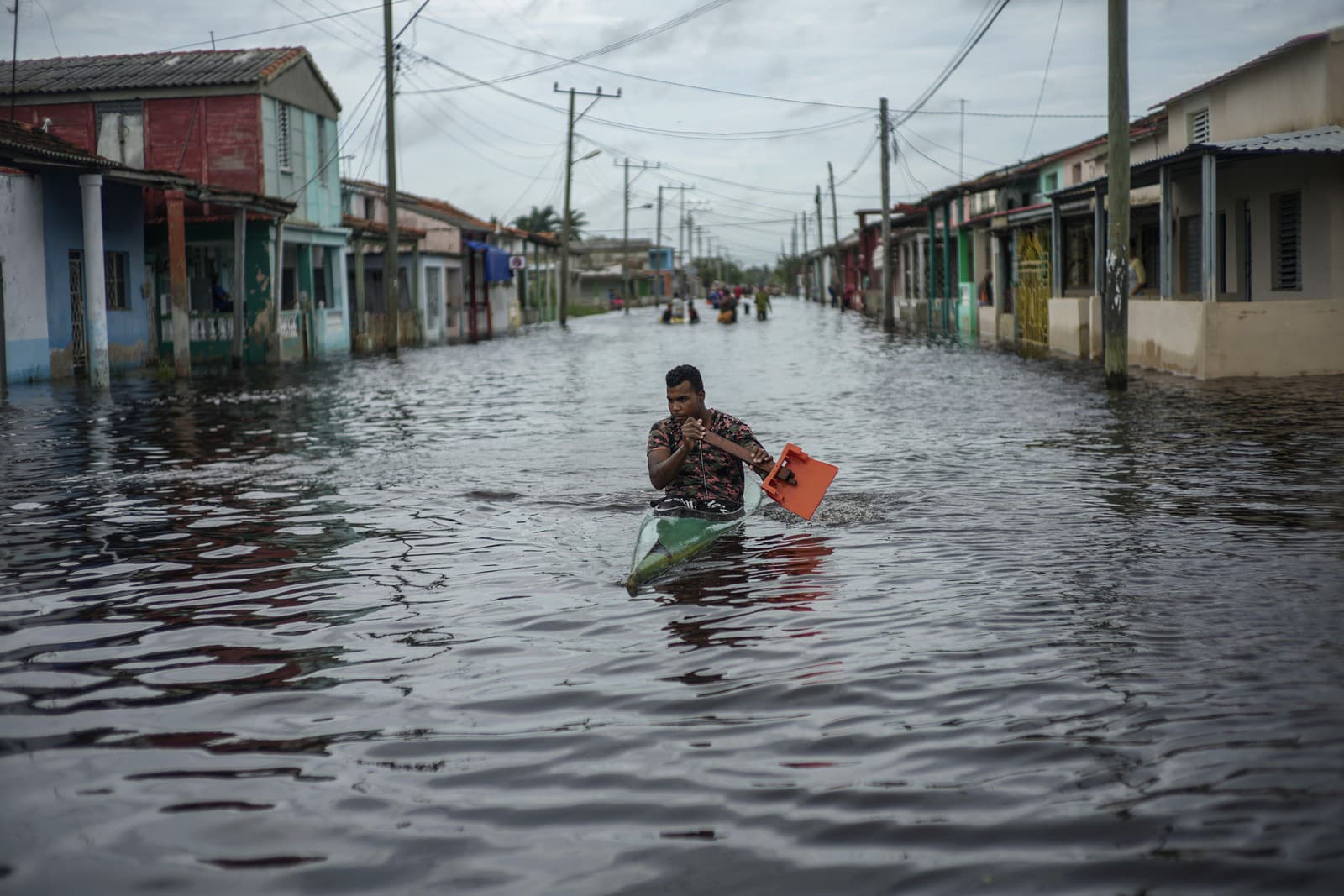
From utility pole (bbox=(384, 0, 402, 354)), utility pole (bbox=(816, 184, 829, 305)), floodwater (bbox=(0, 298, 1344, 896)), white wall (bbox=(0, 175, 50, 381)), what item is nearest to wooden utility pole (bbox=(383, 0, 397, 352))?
utility pole (bbox=(384, 0, 402, 354))

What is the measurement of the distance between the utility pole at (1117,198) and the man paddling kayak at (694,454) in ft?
40.1

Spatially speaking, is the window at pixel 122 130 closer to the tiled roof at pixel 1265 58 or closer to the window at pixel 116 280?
the window at pixel 116 280

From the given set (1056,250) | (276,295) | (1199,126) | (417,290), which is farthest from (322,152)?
(1199,126)

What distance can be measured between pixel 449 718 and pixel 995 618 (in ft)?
9.28

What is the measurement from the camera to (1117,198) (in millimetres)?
20344

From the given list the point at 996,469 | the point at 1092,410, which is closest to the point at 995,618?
the point at 996,469

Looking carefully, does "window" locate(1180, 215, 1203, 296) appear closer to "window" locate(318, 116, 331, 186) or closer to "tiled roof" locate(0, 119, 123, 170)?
"tiled roof" locate(0, 119, 123, 170)

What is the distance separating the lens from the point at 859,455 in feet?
46.6

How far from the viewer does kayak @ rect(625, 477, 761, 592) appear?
8.12m

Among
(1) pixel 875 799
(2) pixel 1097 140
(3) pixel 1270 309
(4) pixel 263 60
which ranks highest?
(4) pixel 263 60

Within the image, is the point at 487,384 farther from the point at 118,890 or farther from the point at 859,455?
the point at 118,890

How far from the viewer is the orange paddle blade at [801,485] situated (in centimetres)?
974

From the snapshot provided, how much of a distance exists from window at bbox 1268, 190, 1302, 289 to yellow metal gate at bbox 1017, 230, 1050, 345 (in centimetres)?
788

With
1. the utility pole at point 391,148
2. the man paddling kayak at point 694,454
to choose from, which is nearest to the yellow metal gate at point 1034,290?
the utility pole at point 391,148
